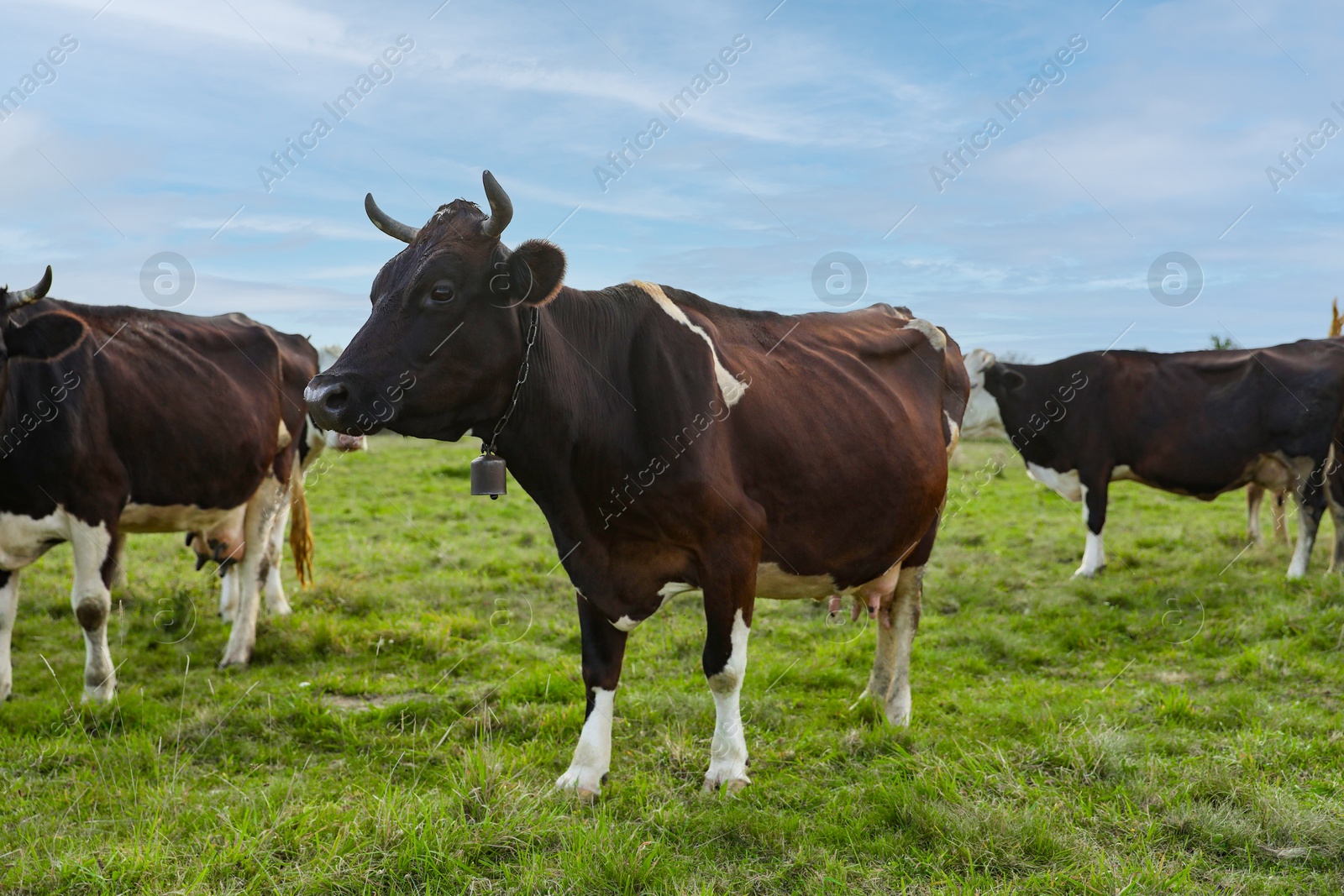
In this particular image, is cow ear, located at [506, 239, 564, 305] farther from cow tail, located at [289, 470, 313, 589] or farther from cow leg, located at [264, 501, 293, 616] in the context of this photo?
cow tail, located at [289, 470, 313, 589]

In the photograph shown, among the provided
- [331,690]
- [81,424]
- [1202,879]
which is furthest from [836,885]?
[81,424]

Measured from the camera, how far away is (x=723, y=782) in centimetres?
426

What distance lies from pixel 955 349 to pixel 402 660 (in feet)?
13.5

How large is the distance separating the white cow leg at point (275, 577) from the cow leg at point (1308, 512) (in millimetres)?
8726

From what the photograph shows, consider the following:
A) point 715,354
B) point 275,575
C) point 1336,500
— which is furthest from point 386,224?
point 1336,500

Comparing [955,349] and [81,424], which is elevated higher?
[955,349]

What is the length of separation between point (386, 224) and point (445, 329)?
28.7 inches

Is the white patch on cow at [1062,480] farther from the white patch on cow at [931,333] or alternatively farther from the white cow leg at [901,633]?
the white cow leg at [901,633]

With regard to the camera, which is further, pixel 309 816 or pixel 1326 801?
pixel 1326 801

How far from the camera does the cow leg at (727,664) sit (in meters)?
4.07

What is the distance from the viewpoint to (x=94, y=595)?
5.78m

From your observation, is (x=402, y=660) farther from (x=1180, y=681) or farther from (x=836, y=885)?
(x=1180, y=681)

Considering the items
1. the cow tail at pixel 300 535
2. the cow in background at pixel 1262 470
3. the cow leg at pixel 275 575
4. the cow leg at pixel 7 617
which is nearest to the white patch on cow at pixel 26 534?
the cow leg at pixel 7 617

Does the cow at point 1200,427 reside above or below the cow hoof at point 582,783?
above
